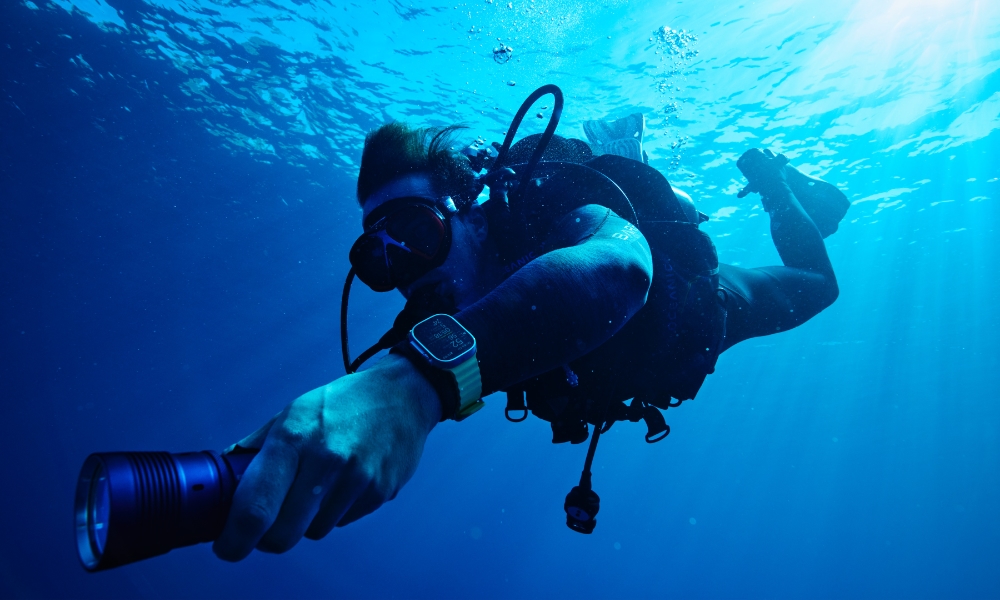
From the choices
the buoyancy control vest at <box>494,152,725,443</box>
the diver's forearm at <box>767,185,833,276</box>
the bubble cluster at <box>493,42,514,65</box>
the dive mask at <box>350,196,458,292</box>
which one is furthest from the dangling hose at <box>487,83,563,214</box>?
the bubble cluster at <box>493,42,514,65</box>

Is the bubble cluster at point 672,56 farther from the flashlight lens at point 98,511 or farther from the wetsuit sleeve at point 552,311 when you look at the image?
the flashlight lens at point 98,511

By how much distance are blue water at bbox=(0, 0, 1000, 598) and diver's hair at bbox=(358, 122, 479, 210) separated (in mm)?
8608

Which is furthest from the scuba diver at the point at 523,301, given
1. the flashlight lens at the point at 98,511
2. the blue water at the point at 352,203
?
the blue water at the point at 352,203

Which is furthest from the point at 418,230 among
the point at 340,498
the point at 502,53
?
the point at 502,53

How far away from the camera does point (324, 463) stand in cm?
80

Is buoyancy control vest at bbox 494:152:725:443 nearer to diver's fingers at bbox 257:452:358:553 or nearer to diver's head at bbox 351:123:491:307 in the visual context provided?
diver's head at bbox 351:123:491:307

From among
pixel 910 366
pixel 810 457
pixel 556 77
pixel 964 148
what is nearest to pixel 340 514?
pixel 556 77

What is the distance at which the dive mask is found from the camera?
2512mm

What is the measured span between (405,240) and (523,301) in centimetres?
156

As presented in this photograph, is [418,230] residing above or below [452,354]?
below

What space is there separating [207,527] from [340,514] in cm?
23

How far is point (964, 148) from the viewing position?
13.9 m

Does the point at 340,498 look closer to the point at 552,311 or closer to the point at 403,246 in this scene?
the point at 552,311

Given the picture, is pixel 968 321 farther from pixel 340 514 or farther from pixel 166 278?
pixel 166 278
